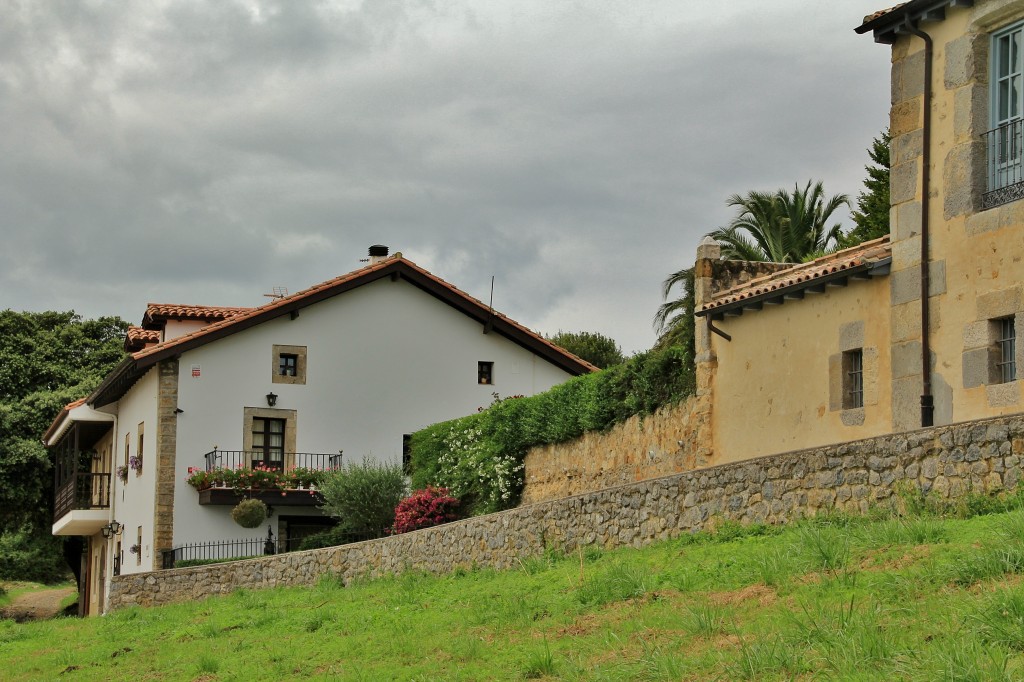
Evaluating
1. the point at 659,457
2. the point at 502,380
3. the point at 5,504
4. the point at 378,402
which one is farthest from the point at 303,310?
the point at 5,504

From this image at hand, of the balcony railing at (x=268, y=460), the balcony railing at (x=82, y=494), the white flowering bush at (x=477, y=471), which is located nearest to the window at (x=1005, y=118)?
the white flowering bush at (x=477, y=471)

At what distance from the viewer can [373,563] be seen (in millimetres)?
22406

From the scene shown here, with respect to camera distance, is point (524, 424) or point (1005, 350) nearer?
point (1005, 350)

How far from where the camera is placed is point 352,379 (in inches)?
1345

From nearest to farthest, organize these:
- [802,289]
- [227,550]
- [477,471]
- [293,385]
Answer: [802,289], [477,471], [227,550], [293,385]

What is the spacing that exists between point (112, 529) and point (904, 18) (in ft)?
90.7

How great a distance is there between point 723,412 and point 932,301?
492 cm

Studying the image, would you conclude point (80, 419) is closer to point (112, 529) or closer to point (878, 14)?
point (112, 529)

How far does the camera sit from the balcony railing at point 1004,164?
15.9m

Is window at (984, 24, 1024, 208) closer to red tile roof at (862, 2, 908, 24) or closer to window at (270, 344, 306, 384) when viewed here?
red tile roof at (862, 2, 908, 24)

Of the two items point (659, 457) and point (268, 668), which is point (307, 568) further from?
point (268, 668)

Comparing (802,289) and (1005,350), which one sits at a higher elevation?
(802,289)

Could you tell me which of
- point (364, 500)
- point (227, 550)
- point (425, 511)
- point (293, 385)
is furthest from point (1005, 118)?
point (227, 550)

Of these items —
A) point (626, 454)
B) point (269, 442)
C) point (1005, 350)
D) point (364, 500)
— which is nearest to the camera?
point (1005, 350)
